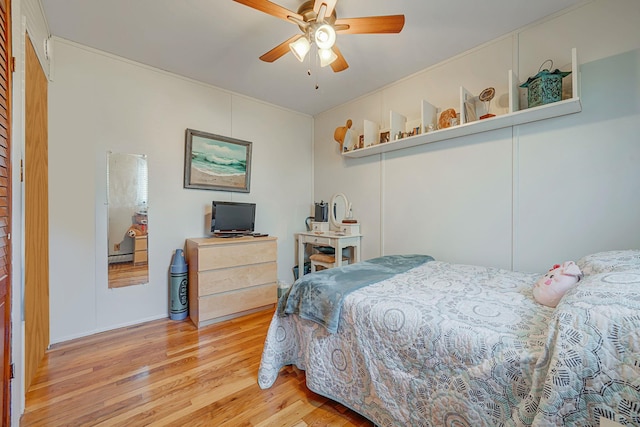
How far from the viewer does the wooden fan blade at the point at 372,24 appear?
5.11 feet

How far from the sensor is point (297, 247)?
3.76 meters

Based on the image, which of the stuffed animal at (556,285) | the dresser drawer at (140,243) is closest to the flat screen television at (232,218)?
the dresser drawer at (140,243)

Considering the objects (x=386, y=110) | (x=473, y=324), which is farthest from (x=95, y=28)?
(x=473, y=324)

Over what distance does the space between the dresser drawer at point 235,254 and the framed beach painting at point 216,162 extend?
2.47 feet

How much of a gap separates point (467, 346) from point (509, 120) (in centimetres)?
178

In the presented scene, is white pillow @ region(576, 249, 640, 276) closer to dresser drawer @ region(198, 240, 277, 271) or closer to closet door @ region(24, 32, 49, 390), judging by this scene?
dresser drawer @ region(198, 240, 277, 271)

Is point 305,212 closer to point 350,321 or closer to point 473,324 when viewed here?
point 350,321

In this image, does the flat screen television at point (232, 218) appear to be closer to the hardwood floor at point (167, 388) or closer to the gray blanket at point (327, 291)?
the hardwood floor at point (167, 388)

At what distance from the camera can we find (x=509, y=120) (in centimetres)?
202

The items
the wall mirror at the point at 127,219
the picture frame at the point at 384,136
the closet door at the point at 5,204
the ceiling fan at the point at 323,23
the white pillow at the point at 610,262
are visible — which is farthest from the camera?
the picture frame at the point at 384,136

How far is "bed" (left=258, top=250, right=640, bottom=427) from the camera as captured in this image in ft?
2.49

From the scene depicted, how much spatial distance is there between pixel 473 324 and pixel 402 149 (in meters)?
2.10

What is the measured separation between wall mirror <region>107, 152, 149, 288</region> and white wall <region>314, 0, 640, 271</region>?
243cm

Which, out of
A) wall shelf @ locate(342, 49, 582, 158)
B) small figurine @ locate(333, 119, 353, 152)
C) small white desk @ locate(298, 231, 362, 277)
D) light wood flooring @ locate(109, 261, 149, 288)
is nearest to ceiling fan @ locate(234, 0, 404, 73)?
wall shelf @ locate(342, 49, 582, 158)
